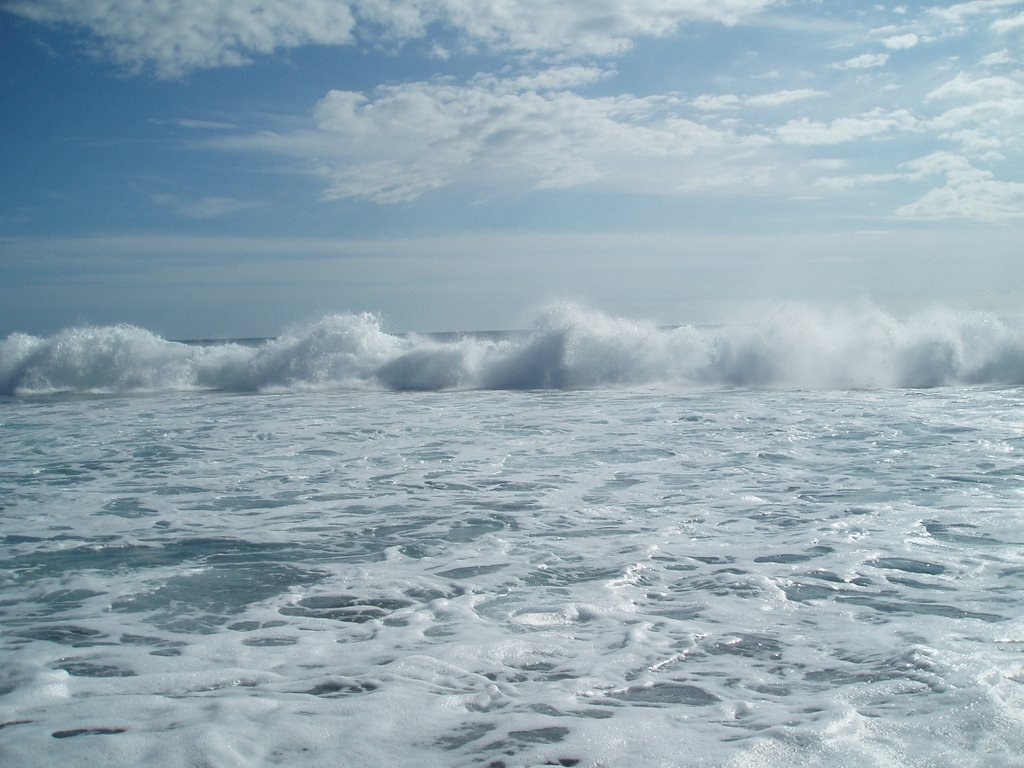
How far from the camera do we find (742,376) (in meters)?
22.0

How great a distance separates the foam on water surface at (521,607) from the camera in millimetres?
3346

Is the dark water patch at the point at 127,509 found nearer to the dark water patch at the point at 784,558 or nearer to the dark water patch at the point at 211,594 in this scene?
the dark water patch at the point at 211,594

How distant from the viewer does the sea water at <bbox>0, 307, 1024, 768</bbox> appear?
3365 millimetres

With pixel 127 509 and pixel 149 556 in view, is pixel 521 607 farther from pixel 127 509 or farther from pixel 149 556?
pixel 127 509

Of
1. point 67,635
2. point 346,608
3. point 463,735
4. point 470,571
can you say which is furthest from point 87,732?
point 470,571

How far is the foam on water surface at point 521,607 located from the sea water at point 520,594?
0.02 metres

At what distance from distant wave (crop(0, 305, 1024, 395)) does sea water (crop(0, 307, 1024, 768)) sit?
807 cm

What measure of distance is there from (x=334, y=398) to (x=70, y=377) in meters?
11.6

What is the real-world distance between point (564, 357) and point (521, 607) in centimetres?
1913

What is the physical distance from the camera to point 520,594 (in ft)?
17.2

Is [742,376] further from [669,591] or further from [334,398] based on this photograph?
[669,591]

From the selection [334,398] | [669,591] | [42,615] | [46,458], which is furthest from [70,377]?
[669,591]

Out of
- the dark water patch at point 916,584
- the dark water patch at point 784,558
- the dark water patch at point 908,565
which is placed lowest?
the dark water patch at point 916,584

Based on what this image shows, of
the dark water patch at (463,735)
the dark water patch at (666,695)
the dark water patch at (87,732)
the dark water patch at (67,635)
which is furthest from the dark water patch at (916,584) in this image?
the dark water patch at (67,635)
